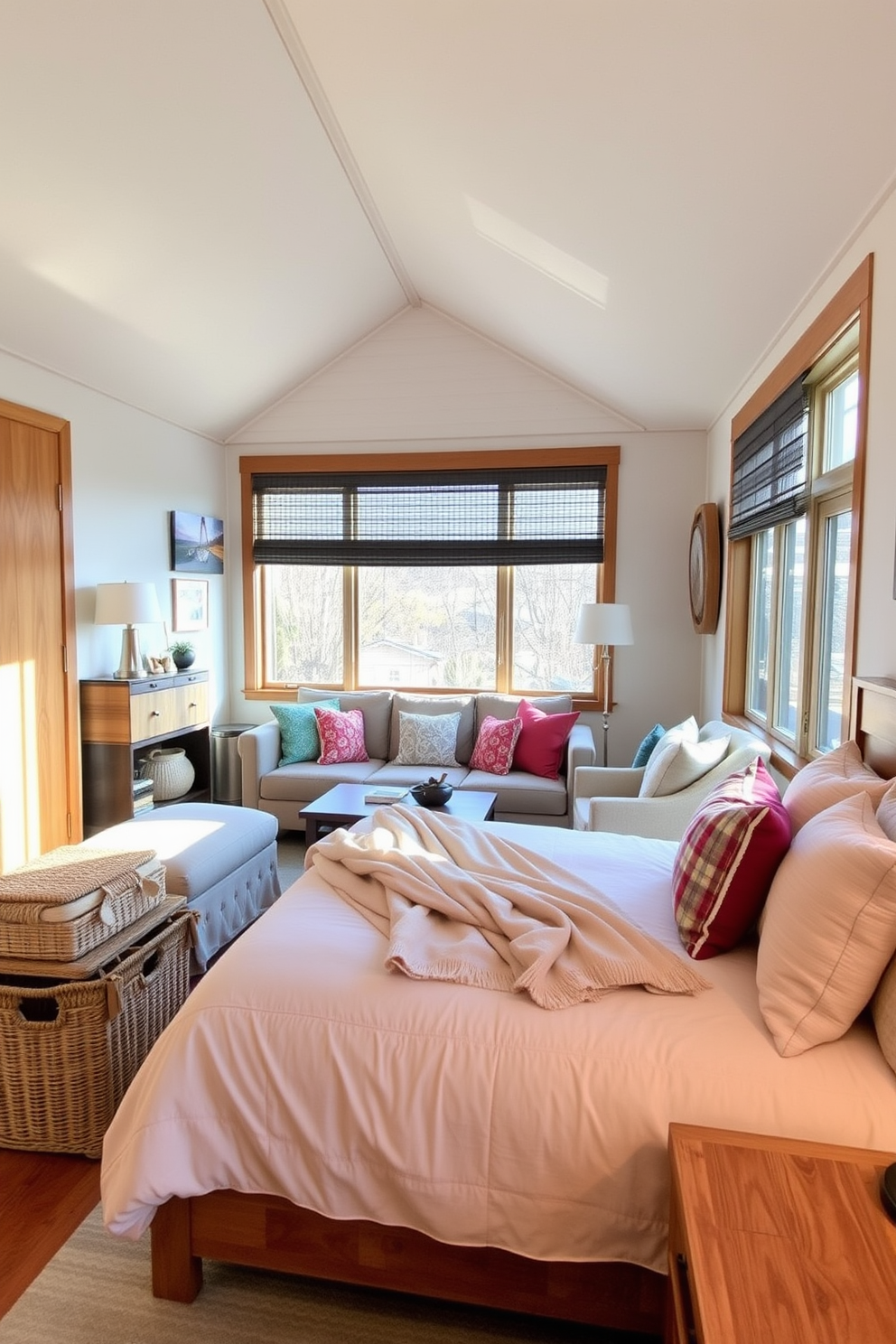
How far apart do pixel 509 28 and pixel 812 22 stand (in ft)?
2.86

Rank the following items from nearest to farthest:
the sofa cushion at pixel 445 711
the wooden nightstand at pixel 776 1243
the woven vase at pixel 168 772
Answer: the wooden nightstand at pixel 776 1243, the woven vase at pixel 168 772, the sofa cushion at pixel 445 711

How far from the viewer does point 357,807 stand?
370 centimetres

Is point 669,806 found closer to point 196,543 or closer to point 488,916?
point 488,916

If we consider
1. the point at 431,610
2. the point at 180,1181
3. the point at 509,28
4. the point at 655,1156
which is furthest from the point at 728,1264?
the point at 431,610

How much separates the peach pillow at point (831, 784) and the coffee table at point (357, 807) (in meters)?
1.75

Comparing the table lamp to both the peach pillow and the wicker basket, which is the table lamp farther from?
the peach pillow

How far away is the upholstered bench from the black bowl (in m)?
0.69

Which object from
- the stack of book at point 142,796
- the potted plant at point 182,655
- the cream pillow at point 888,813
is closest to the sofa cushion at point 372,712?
the potted plant at point 182,655

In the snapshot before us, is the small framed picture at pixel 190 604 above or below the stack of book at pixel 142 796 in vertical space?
above

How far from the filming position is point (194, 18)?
2.59 metres

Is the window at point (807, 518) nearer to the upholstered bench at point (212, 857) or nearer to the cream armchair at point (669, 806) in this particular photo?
the cream armchair at point (669, 806)

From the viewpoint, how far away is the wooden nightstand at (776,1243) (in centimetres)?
94

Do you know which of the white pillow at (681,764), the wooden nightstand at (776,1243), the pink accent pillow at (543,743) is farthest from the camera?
the pink accent pillow at (543,743)

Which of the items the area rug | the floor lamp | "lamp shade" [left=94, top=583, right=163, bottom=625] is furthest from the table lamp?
the area rug
